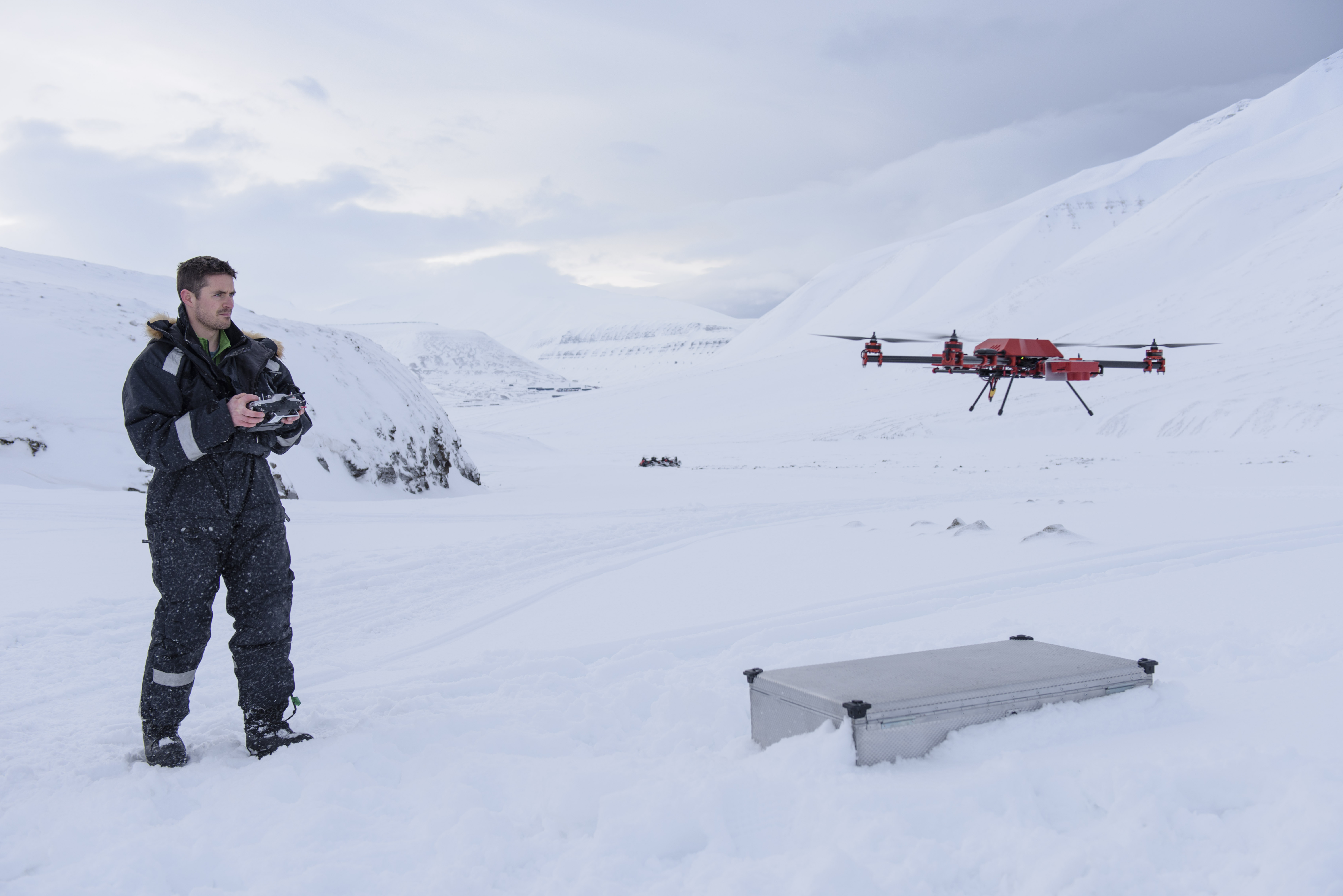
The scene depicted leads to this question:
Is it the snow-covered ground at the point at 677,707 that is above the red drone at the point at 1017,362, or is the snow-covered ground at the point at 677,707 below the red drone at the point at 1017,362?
below

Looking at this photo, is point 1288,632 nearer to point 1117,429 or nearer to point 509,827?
point 509,827

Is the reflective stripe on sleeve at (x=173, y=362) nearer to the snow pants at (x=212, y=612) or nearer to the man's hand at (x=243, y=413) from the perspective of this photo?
the man's hand at (x=243, y=413)

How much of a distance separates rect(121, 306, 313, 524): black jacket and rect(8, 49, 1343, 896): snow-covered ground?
0.94 meters

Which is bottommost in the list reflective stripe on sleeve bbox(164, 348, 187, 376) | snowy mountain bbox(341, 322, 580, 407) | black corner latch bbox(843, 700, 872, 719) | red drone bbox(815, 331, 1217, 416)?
black corner latch bbox(843, 700, 872, 719)

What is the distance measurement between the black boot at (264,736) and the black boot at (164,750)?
0.71ft

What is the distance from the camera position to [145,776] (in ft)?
9.50

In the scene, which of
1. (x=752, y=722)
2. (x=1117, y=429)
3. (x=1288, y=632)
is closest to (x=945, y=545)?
(x=1288, y=632)

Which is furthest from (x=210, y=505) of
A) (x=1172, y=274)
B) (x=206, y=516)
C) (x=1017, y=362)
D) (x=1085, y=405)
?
(x=1172, y=274)

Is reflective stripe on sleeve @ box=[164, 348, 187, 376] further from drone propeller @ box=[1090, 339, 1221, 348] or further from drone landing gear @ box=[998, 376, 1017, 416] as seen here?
drone landing gear @ box=[998, 376, 1017, 416]

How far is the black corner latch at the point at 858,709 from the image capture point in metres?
2.81

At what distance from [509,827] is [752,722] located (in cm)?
112

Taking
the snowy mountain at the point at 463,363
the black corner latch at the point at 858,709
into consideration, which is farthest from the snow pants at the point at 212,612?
the snowy mountain at the point at 463,363

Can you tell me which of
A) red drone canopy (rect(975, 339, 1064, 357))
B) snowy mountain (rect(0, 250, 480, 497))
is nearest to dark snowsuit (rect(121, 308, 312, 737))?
snowy mountain (rect(0, 250, 480, 497))

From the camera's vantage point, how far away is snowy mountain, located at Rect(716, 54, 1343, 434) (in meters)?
30.5
